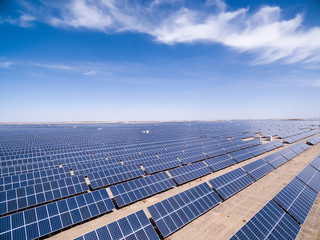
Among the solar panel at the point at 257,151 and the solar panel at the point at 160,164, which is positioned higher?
the solar panel at the point at 160,164

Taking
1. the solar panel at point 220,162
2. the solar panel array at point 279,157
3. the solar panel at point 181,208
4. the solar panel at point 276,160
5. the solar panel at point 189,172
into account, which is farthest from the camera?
the solar panel array at point 279,157

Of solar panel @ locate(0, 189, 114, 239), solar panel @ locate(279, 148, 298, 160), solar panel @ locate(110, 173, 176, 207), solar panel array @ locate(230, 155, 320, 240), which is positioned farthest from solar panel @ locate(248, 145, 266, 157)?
solar panel @ locate(0, 189, 114, 239)

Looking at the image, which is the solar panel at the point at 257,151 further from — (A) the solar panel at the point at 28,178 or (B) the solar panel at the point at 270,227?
(A) the solar panel at the point at 28,178

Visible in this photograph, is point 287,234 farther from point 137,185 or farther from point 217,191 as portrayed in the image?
point 137,185

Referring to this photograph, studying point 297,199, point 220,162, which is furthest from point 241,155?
point 297,199

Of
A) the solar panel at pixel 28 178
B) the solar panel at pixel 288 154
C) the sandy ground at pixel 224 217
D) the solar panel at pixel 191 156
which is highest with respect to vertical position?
the solar panel at pixel 28 178

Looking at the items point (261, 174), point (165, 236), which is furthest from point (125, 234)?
point (261, 174)

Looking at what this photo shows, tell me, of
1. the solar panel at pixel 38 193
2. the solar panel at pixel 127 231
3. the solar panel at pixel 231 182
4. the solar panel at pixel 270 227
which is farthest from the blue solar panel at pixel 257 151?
the solar panel at pixel 38 193

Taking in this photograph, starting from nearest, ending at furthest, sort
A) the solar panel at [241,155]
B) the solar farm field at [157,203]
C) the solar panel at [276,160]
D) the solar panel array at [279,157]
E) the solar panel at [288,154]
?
the solar farm field at [157,203] → the solar panel at [276,160] → the solar panel array at [279,157] → the solar panel at [241,155] → the solar panel at [288,154]

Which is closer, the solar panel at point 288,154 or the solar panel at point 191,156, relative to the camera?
the solar panel at point 191,156
